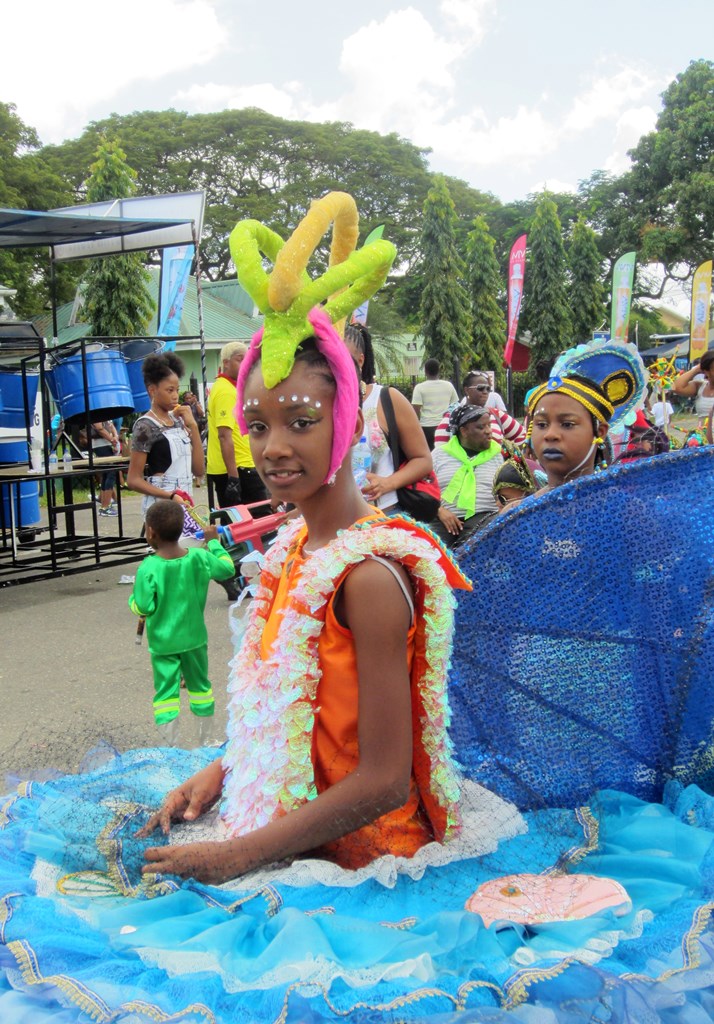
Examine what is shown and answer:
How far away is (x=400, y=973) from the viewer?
139cm

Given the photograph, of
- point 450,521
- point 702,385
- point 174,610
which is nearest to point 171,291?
point 702,385

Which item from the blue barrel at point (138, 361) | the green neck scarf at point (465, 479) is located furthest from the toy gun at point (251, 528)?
the blue barrel at point (138, 361)

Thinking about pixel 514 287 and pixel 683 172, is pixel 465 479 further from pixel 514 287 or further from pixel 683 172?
pixel 683 172

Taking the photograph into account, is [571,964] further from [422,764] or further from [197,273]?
[197,273]

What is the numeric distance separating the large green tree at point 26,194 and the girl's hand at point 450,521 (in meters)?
21.8

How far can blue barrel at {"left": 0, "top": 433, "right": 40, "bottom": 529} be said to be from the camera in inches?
310

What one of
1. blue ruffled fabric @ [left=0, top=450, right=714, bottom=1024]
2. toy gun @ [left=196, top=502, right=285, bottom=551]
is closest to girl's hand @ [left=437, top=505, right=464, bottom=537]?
toy gun @ [left=196, top=502, right=285, bottom=551]

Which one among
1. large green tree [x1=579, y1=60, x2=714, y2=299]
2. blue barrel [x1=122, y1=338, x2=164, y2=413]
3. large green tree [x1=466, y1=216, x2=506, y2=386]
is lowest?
blue barrel [x1=122, y1=338, x2=164, y2=413]

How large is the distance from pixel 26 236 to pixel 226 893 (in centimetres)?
797

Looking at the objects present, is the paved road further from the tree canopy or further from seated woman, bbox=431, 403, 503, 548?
the tree canopy

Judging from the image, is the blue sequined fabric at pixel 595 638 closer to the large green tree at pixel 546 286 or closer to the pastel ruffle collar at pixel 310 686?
the pastel ruffle collar at pixel 310 686

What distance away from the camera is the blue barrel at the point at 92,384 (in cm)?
813

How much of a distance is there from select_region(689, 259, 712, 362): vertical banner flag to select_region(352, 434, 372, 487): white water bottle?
58.2ft

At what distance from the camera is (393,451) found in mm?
4445
